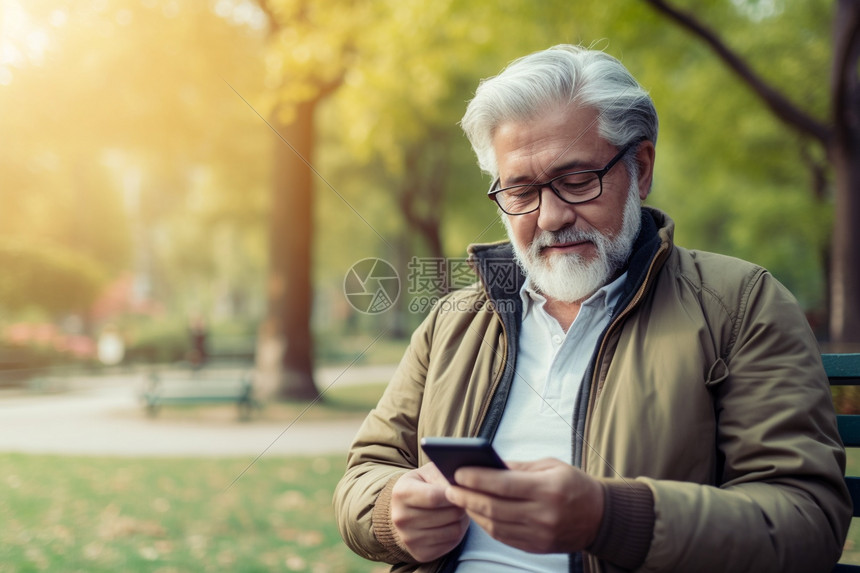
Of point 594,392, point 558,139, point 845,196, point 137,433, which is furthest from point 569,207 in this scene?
point 137,433

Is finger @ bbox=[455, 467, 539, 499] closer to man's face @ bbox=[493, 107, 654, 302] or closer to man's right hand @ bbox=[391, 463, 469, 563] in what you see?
man's right hand @ bbox=[391, 463, 469, 563]

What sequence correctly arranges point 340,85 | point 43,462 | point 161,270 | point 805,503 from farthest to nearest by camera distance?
1. point 161,270
2. point 340,85
3. point 43,462
4. point 805,503

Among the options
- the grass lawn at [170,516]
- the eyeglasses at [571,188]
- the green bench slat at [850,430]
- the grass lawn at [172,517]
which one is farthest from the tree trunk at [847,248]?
the eyeglasses at [571,188]

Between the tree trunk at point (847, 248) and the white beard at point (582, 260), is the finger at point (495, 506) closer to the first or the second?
the white beard at point (582, 260)

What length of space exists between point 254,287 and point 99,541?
41.1 metres

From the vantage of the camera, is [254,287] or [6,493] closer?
[6,493]

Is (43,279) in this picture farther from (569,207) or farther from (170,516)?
(569,207)

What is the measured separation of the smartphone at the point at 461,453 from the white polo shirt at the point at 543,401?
1.65 ft

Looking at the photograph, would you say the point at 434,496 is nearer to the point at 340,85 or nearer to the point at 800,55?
the point at 340,85

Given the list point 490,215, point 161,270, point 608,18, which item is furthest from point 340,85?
point 161,270

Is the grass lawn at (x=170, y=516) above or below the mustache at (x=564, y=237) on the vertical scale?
below

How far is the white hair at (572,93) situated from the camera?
1.97 m

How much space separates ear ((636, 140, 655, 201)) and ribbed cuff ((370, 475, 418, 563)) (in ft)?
3.27

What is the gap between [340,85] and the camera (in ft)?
38.3
